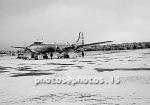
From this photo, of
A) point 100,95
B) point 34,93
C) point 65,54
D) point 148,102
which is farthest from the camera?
point 65,54

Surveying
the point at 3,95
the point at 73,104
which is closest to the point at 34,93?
the point at 3,95

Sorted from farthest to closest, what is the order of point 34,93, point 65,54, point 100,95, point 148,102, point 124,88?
point 65,54 → point 124,88 → point 34,93 → point 100,95 → point 148,102

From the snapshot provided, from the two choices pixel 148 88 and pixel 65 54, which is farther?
pixel 65 54

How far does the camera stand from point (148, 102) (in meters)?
6.68

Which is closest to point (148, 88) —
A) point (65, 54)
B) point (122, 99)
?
point (122, 99)

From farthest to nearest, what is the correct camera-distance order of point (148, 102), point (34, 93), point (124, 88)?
point (124, 88) → point (34, 93) → point (148, 102)

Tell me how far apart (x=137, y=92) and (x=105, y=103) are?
207 centimetres

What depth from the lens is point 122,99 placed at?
23.6 ft

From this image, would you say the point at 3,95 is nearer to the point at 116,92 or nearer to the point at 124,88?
the point at 116,92

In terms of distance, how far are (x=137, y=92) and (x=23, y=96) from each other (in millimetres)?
4366

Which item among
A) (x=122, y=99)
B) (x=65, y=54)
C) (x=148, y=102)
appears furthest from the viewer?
(x=65, y=54)

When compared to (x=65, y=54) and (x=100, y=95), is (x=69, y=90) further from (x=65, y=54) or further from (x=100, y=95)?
(x=65, y=54)

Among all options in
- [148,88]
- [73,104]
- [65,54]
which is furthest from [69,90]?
[65,54]

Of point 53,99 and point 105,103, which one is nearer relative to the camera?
point 105,103
